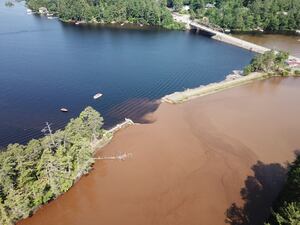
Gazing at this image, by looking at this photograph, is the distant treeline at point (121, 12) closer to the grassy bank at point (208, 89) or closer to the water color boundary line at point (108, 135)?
the grassy bank at point (208, 89)

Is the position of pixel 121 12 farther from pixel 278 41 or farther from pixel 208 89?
pixel 208 89

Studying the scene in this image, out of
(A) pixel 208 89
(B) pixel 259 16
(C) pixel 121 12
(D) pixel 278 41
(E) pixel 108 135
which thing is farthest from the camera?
(C) pixel 121 12

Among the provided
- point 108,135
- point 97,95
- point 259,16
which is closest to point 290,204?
point 108,135

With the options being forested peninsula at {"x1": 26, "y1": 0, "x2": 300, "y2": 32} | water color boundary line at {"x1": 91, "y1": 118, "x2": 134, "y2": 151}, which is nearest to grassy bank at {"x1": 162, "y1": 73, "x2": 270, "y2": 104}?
water color boundary line at {"x1": 91, "y1": 118, "x2": 134, "y2": 151}

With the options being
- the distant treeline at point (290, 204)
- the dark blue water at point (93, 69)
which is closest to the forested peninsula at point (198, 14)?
the dark blue water at point (93, 69)

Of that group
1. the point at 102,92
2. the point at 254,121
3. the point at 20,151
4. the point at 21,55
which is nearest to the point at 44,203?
the point at 20,151

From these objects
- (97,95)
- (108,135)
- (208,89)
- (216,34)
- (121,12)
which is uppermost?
(121,12)
